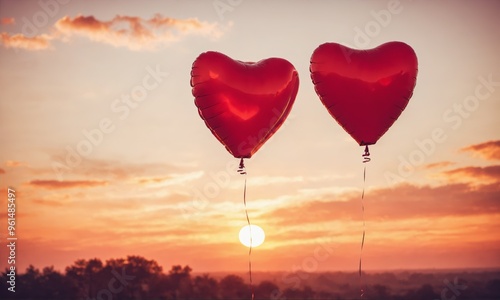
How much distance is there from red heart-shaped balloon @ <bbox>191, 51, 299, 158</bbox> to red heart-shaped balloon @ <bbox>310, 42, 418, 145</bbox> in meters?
0.61

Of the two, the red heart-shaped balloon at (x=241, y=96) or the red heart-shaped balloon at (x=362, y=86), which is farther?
the red heart-shaped balloon at (x=362, y=86)

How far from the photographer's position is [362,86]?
45.2ft

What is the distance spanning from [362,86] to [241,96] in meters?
1.88

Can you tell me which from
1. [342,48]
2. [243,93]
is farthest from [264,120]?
[342,48]

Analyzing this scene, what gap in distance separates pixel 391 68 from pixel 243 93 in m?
2.35

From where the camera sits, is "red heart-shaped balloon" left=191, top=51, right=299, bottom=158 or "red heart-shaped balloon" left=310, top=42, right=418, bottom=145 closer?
"red heart-shaped balloon" left=191, top=51, right=299, bottom=158

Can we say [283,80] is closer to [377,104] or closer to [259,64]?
[259,64]

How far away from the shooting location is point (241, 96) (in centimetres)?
1378

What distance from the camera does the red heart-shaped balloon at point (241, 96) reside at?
1361cm

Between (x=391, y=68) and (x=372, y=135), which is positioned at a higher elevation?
(x=391, y=68)

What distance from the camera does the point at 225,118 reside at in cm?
1370

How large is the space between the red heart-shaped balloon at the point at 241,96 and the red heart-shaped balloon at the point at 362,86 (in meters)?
0.61

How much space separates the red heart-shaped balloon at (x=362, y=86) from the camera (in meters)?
13.7

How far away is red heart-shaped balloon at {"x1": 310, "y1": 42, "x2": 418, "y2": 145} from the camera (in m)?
13.7
